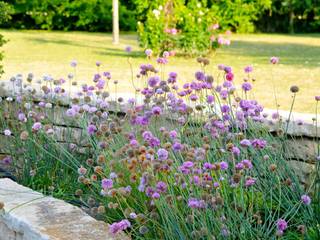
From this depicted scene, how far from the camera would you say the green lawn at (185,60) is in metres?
9.62

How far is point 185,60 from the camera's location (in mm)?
13867

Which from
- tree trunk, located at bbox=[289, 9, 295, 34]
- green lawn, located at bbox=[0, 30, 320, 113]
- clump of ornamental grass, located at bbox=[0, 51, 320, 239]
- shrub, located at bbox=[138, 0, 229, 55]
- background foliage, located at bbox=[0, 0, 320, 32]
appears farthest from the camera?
tree trunk, located at bbox=[289, 9, 295, 34]

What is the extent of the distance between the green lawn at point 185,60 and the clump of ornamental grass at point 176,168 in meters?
3.47

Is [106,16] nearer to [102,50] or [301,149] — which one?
[102,50]

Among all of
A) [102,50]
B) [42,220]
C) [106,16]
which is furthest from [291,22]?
[42,220]

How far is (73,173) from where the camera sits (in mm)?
4309

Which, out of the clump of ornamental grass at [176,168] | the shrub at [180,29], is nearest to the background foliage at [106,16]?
the shrub at [180,29]

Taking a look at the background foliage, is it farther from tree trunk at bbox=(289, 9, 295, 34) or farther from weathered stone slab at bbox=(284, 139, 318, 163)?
weathered stone slab at bbox=(284, 139, 318, 163)

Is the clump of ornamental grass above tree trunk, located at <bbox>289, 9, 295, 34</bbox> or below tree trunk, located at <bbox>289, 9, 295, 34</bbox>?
above

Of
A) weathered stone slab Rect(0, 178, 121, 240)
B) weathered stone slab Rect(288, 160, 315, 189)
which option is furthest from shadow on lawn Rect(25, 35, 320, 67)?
weathered stone slab Rect(0, 178, 121, 240)

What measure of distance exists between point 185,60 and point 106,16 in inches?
445

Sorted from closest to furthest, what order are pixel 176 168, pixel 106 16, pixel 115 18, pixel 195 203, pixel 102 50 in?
pixel 195 203, pixel 176 168, pixel 102 50, pixel 115 18, pixel 106 16

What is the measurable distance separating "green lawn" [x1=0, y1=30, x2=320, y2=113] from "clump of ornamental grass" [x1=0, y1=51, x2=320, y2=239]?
3.47 metres

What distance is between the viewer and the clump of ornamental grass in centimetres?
291
